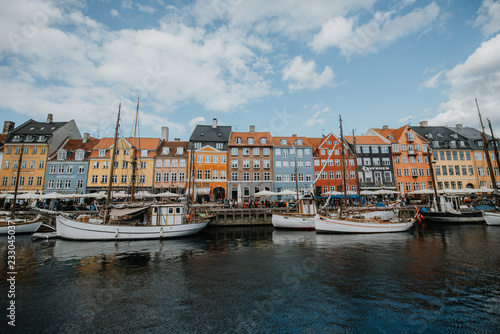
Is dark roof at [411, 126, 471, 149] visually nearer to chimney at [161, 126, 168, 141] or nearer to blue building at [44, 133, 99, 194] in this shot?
chimney at [161, 126, 168, 141]

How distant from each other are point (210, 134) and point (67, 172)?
1063 inches

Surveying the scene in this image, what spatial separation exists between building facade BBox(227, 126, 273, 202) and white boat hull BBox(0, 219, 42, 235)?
26780 millimetres

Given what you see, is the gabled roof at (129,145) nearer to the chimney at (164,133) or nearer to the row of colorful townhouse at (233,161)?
the row of colorful townhouse at (233,161)

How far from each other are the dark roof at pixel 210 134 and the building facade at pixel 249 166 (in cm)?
176

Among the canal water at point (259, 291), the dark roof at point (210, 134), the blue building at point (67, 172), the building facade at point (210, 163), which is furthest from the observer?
the dark roof at point (210, 134)

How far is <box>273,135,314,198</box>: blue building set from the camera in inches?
1791

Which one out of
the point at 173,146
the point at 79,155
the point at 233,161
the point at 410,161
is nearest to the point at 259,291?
the point at 233,161

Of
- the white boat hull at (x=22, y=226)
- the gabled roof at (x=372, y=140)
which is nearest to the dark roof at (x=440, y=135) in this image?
the gabled roof at (x=372, y=140)

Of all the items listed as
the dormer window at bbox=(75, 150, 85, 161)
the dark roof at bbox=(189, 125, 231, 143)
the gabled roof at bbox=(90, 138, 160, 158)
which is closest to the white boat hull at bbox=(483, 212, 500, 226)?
the dark roof at bbox=(189, 125, 231, 143)

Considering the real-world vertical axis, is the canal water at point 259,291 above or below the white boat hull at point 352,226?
below

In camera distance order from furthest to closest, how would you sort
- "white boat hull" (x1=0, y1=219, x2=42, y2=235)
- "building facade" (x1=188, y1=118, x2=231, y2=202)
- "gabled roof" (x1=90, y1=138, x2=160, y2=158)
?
"gabled roof" (x1=90, y1=138, x2=160, y2=158) → "building facade" (x1=188, y1=118, x2=231, y2=202) → "white boat hull" (x1=0, y1=219, x2=42, y2=235)

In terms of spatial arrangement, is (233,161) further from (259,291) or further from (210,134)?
(259,291)

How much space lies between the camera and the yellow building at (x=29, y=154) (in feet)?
133

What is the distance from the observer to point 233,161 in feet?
147
